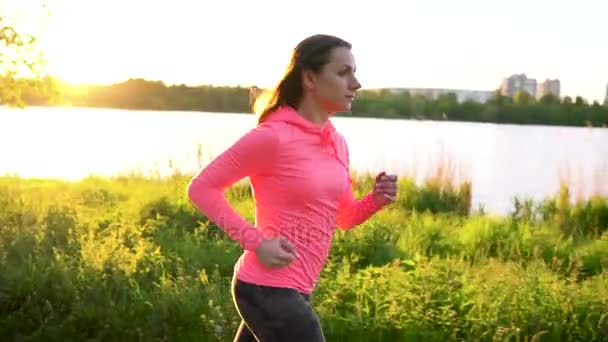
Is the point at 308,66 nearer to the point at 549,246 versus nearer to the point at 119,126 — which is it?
the point at 549,246

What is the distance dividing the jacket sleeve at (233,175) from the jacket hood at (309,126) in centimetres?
8

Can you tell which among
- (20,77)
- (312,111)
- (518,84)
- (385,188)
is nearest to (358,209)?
(385,188)

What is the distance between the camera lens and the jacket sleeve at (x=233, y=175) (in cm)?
269

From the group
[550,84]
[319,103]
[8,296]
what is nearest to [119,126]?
[550,84]

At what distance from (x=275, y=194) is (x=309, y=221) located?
0.47 feet

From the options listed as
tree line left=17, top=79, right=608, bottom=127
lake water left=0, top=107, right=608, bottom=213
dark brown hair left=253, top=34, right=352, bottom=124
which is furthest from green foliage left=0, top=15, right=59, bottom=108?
tree line left=17, top=79, right=608, bottom=127

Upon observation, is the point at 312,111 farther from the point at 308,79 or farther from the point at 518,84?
the point at 518,84

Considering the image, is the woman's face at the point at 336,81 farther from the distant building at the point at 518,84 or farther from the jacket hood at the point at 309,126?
the distant building at the point at 518,84

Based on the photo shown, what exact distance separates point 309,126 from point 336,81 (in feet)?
0.58

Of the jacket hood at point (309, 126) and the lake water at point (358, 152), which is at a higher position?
the jacket hood at point (309, 126)

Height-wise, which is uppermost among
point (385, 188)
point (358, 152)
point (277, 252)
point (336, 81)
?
point (336, 81)

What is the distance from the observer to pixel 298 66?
284cm

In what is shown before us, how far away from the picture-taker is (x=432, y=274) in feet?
18.8

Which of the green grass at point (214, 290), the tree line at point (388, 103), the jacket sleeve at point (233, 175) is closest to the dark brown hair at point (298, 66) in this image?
the jacket sleeve at point (233, 175)
